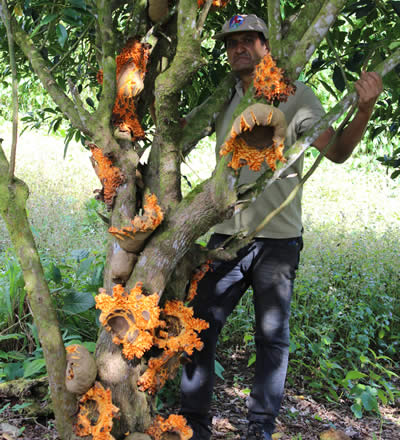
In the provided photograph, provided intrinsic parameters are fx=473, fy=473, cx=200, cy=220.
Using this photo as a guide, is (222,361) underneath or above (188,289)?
underneath

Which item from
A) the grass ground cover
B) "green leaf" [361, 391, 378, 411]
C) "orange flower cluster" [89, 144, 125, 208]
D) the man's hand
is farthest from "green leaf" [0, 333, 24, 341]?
the man's hand

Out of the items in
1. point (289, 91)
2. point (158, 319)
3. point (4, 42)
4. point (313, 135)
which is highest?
point (4, 42)

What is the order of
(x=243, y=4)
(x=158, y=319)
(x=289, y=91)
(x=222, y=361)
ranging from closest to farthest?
(x=289, y=91) < (x=158, y=319) < (x=243, y=4) < (x=222, y=361)

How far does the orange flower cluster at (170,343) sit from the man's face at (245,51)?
1131mm

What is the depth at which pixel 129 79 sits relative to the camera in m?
1.88

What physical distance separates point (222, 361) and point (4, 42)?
7.88ft

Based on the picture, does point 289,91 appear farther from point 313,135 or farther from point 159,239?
point 159,239

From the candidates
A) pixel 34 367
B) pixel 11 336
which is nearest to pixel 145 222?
pixel 34 367

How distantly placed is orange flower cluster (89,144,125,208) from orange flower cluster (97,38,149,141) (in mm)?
166

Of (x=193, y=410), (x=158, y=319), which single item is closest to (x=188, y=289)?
(x=158, y=319)

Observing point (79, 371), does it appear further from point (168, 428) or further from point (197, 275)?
point (197, 275)

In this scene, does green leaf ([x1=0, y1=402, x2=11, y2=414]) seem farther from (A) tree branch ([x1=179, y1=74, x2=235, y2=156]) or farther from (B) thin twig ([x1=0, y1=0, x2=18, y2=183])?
(A) tree branch ([x1=179, y1=74, x2=235, y2=156])

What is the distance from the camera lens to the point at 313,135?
5.68ft

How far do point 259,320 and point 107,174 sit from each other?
1.10 meters
